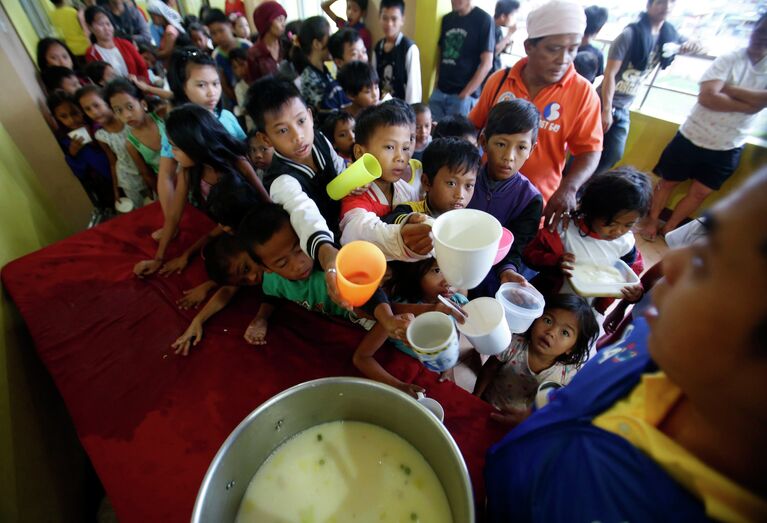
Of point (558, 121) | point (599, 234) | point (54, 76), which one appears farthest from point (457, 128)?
point (54, 76)

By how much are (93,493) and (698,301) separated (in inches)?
95.9

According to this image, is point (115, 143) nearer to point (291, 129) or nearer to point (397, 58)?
point (291, 129)

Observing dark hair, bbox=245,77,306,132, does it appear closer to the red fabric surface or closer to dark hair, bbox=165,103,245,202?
dark hair, bbox=165,103,245,202

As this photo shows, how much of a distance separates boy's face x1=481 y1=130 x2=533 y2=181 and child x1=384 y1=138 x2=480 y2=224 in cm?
17

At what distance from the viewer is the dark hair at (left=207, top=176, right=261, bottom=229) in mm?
1609

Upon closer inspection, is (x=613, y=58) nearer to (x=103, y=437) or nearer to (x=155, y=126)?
(x=155, y=126)

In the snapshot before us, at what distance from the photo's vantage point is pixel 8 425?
1306 mm

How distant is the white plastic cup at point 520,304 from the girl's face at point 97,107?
3293mm

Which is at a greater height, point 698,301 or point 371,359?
point 698,301

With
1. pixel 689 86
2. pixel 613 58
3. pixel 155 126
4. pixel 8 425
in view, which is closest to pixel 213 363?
pixel 8 425

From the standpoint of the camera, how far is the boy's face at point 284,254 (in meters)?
1.20

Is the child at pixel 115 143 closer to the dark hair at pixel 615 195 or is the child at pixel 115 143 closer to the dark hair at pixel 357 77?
the dark hair at pixel 357 77

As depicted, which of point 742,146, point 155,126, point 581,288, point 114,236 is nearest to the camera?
point 581,288

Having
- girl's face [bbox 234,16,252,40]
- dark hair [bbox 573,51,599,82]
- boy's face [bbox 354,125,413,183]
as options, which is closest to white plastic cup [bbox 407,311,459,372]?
boy's face [bbox 354,125,413,183]
